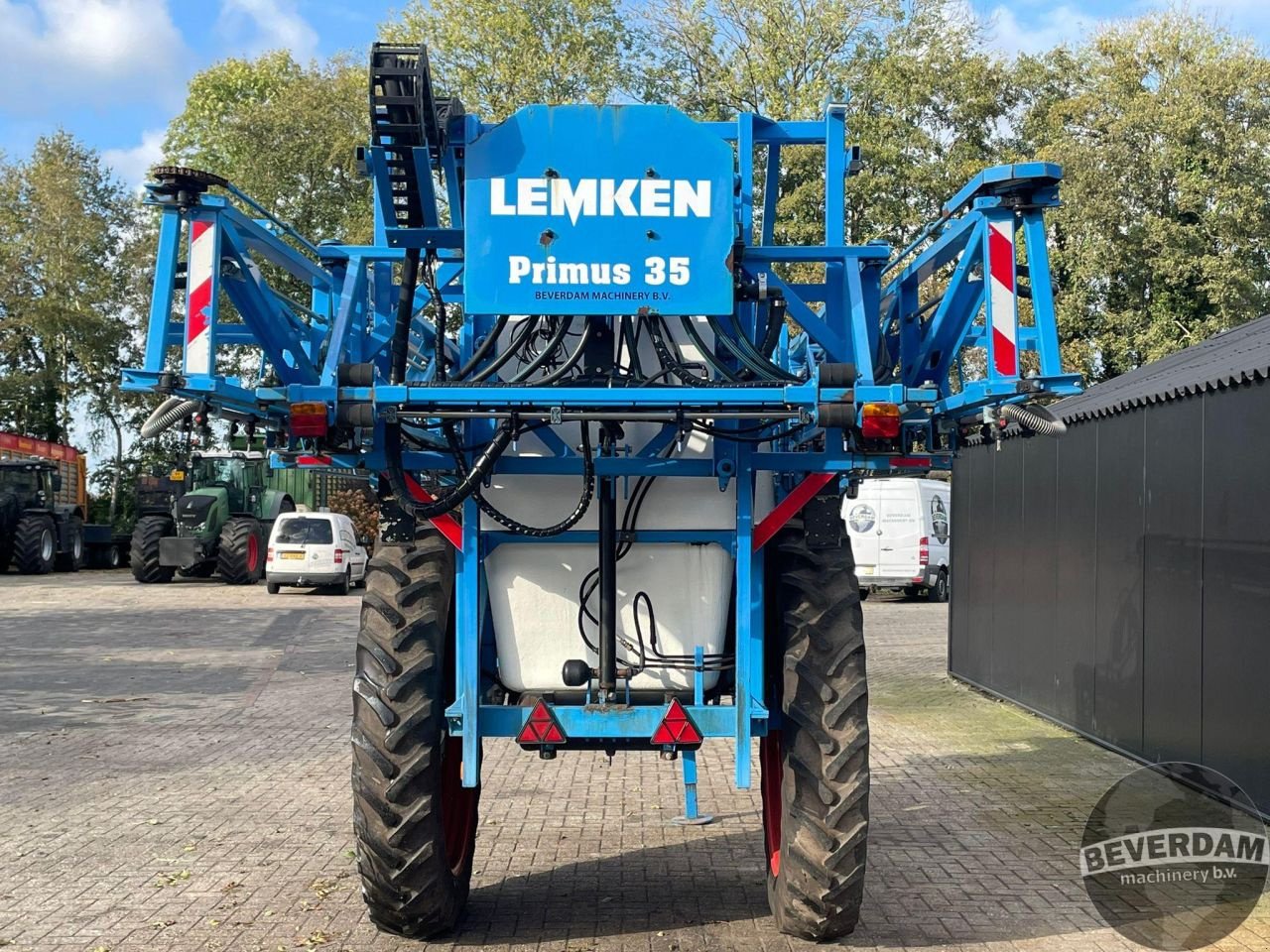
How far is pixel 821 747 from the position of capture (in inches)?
221

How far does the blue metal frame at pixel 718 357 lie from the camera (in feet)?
16.9

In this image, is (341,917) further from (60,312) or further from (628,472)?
(60,312)

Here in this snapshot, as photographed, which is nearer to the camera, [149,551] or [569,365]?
[569,365]

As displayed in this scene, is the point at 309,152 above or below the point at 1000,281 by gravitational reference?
above

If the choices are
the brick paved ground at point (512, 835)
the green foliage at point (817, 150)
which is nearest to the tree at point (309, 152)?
the green foliage at point (817, 150)

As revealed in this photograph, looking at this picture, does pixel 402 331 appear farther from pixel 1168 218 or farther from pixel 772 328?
pixel 1168 218

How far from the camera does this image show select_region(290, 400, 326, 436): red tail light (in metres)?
5.09

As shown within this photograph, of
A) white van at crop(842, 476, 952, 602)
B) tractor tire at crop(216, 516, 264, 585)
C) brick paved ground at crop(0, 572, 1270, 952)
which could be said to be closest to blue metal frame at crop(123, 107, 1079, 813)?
brick paved ground at crop(0, 572, 1270, 952)

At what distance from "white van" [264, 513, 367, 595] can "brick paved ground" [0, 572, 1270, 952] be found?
12.9 metres

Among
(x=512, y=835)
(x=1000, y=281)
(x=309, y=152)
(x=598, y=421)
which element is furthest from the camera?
(x=309, y=152)

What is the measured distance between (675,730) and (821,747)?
601mm

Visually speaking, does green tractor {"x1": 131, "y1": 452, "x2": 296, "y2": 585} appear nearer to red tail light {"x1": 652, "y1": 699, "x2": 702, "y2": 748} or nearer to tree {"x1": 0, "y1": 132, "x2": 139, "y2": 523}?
tree {"x1": 0, "y1": 132, "x2": 139, "y2": 523}

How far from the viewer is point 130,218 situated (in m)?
51.2

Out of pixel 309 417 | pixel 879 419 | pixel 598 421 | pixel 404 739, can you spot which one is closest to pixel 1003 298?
pixel 879 419
